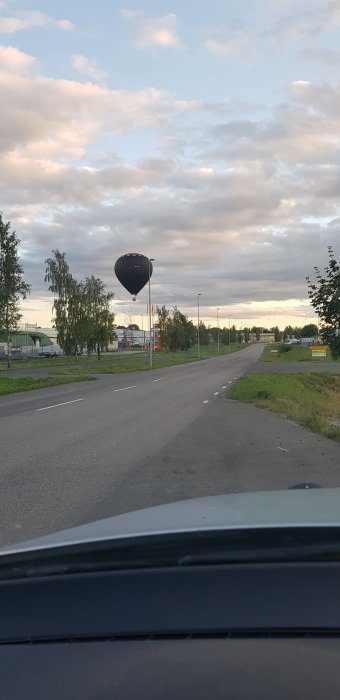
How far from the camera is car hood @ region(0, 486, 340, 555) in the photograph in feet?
7.23

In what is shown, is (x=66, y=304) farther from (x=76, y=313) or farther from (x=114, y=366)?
(x=114, y=366)

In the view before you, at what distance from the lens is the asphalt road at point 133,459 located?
6.72 metres

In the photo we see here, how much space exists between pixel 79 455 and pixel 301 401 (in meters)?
12.6

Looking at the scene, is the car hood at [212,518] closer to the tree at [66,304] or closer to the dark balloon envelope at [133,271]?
the dark balloon envelope at [133,271]

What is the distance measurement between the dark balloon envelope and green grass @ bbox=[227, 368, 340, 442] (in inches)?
861

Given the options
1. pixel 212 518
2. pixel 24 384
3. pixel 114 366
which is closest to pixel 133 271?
pixel 114 366

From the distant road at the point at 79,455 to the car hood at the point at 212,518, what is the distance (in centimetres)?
301

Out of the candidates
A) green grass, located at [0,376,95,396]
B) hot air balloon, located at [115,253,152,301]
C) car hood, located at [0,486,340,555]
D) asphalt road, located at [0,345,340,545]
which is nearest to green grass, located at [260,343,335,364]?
hot air balloon, located at [115,253,152,301]

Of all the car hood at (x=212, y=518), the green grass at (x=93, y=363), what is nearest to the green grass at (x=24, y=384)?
the green grass at (x=93, y=363)

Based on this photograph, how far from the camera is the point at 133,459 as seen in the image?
9.59 metres

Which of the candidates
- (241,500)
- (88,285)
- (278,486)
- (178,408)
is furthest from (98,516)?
(88,285)

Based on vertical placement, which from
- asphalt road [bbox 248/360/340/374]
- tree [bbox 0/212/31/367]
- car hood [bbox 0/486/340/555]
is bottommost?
asphalt road [bbox 248/360/340/374]

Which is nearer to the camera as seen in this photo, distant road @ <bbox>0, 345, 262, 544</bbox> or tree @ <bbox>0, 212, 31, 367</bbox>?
distant road @ <bbox>0, 345, 262, 544</bbox>

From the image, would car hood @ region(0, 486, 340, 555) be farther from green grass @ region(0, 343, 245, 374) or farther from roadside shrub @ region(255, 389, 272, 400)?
green grass @ region(0, 343, 245, 374)
